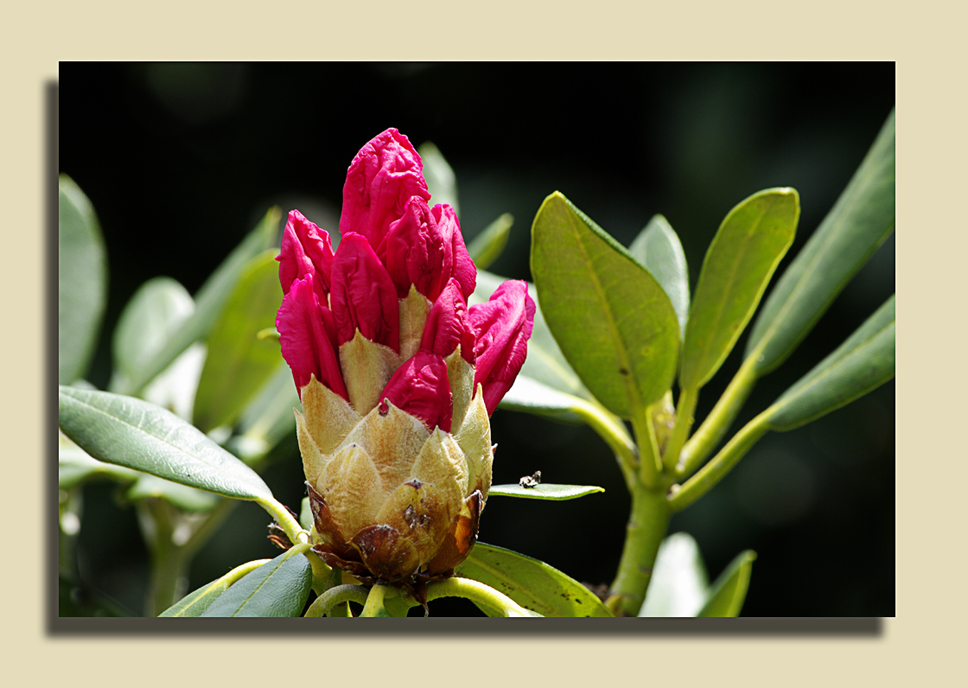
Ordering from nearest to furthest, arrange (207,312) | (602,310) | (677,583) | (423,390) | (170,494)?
(423,390) < (602,310) < (170,494) < (207,312) < (677,583)

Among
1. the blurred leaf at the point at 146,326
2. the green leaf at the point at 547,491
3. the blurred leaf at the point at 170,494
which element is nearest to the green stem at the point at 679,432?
the green leaf at the point at 547,491

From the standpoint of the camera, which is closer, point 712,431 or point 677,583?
point 712,431

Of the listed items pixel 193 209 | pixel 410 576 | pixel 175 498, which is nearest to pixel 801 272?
pixel 410 576

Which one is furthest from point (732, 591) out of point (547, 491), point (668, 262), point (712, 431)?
point (547, 491)

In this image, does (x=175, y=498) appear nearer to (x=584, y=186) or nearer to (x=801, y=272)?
(x=801, y=272)

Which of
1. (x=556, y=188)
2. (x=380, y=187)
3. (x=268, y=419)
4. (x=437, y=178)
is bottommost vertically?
(x=268, y=419)

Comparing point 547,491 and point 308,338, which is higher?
point 308,338

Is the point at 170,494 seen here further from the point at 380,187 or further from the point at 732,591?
the point at 732,591

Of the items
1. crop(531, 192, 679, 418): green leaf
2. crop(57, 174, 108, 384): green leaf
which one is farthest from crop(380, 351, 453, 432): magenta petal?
crop(57, 174, 108, 384): green leaf

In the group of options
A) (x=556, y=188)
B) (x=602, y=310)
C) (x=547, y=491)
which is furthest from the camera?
(x=556, y=188)

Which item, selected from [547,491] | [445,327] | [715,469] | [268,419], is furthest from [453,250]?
[268,419]
